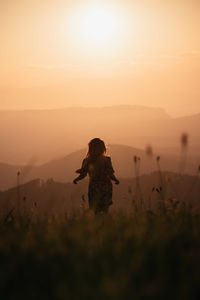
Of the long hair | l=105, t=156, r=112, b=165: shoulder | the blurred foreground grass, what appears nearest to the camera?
the blurred foreground grass

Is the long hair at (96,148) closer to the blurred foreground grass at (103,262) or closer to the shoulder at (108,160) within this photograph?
the shoulder at (108,160)

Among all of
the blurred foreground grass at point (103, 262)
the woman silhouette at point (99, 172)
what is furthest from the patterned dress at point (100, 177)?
the blurred foreground grass at point (103, 262)

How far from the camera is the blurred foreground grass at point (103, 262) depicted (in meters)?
2.69

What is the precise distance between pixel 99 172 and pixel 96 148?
1.68 feet

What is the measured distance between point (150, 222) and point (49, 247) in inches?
52.2

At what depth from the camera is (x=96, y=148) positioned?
9.06 m

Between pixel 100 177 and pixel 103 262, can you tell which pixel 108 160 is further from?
pixel 103 262

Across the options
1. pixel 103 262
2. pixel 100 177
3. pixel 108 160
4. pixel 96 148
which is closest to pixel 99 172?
pixel 100 177

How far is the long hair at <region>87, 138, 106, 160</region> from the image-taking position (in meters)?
9.06

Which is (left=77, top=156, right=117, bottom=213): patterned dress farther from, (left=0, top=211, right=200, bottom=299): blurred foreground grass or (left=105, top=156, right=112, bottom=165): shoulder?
(left=0, top=211, right=200, bottom=299): blurred foreground grass

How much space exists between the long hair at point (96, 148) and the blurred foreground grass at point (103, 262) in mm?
4552

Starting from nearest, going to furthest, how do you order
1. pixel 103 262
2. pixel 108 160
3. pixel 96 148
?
pixel 103 262 → pixel 96 148 → pixel 108 160

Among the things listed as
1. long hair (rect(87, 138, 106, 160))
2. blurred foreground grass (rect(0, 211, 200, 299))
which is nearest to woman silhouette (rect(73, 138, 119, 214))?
long hair (rect(87, 138, 106, 160))

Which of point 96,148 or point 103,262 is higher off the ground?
point 96,148
